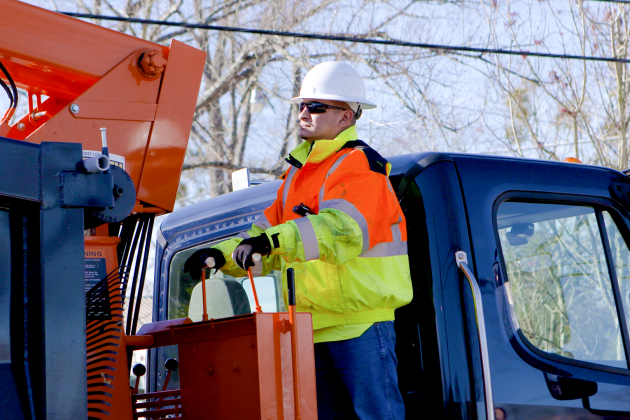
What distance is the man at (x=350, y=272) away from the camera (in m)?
2.15

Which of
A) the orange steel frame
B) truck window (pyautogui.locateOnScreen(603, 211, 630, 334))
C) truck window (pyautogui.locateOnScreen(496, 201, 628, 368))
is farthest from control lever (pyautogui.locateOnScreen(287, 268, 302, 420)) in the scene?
truck window (pyautogui.locateOnScreen(603, 211, 630, 334))

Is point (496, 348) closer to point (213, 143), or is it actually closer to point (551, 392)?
point (551, 392)

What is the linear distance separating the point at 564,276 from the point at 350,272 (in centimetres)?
94

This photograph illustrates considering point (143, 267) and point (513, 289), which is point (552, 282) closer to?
point (513, 289)

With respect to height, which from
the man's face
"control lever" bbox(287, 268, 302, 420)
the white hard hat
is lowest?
"control lever" bbox(287, 268, 302, 420)

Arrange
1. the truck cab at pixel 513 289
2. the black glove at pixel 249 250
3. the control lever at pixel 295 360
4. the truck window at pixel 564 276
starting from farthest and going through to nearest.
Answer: the truck window at pixel 564 276
the truck cab at pixel 513 289
the black glove at pixel 249 250
the control lever at pixel 295 360

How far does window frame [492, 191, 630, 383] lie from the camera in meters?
2.42

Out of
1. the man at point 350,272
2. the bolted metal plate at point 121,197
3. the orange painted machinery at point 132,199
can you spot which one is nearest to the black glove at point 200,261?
the man at point 350,272

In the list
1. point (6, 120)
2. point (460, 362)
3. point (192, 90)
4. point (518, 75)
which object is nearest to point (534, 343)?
point (460, 362)

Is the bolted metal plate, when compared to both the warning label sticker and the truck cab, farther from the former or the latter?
the truck cab

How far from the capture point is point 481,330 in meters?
2.29

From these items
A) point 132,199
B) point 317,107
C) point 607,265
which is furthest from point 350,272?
point 607,265

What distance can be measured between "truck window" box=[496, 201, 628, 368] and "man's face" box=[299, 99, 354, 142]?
0.67 m

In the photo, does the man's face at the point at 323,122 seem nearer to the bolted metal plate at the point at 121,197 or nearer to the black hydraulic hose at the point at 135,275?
the black hydraulic hose at the point at 135,275
